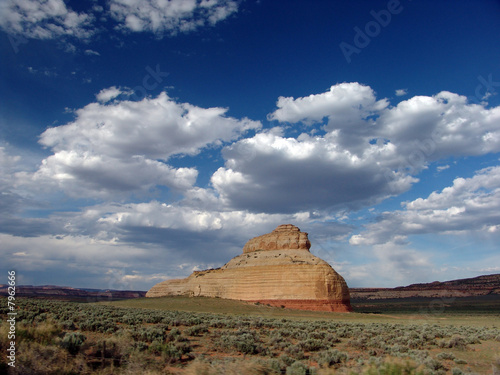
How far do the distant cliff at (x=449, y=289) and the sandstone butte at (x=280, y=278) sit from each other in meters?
81.4

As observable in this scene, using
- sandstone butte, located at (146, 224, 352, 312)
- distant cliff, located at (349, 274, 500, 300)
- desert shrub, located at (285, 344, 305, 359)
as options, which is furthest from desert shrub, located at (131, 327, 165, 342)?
distant cliff, located at (349, 274, 500, 300)

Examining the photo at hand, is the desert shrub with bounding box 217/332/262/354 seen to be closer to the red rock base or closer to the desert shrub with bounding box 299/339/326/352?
the desert shrub with bounding box 299/339/326/352

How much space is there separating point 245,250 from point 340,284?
81.6 ft

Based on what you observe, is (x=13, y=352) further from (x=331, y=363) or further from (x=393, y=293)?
(x=393, y=293)

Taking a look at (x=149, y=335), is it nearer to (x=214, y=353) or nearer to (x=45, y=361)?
(x=214, y=353)

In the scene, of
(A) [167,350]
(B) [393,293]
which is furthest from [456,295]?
(A) [167,350]

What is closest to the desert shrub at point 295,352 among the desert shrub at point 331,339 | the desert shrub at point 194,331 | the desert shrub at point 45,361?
the desert shrub at point 331,339

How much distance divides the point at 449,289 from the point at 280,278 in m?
106

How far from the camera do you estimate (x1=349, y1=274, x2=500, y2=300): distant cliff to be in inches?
4722

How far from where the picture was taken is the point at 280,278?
57156 millimetres

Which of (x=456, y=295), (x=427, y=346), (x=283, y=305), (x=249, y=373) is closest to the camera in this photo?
(x=249, y=373)

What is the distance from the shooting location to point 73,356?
9.68 m

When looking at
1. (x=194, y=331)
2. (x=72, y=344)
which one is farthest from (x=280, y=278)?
(x=72, y=344)

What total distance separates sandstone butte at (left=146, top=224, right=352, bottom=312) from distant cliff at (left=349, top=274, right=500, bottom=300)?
81.4m
